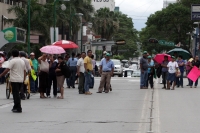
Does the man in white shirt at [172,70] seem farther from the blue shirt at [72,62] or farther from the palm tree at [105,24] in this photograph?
the palm tree at [105,24]

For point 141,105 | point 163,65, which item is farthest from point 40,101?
point 163,65

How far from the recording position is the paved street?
12.4 meters

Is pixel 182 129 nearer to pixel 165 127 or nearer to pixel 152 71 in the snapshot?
pixel 165 127

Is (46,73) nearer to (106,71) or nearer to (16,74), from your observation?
(106,71)

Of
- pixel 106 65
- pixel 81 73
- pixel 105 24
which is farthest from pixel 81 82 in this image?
pixel 105 24

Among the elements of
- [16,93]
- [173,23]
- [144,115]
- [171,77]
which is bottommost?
[144,115]

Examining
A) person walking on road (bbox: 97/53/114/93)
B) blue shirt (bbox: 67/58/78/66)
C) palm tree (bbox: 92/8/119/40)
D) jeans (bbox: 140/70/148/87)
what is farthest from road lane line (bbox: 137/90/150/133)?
palm tree (bbox: 92/8/119/40)

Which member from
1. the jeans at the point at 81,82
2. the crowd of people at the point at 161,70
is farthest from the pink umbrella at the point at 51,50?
the crowd of people at the point at 161,70

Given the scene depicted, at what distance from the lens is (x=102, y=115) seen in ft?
49.9

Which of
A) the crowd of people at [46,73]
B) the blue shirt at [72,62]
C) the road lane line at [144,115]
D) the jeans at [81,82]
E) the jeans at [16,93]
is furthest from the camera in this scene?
the blue shirt at [72,62]

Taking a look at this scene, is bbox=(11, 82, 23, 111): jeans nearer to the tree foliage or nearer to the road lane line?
the road lane line

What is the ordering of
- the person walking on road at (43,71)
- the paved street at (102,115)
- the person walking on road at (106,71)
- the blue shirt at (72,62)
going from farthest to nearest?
the blue shirt at (72,62)
the person walking on road at (106,71)
the person walking on road at (43,71)
the paved street at (102,115)

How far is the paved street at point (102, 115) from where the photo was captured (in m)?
A: 12.4

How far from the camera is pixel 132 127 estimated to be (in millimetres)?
12617
